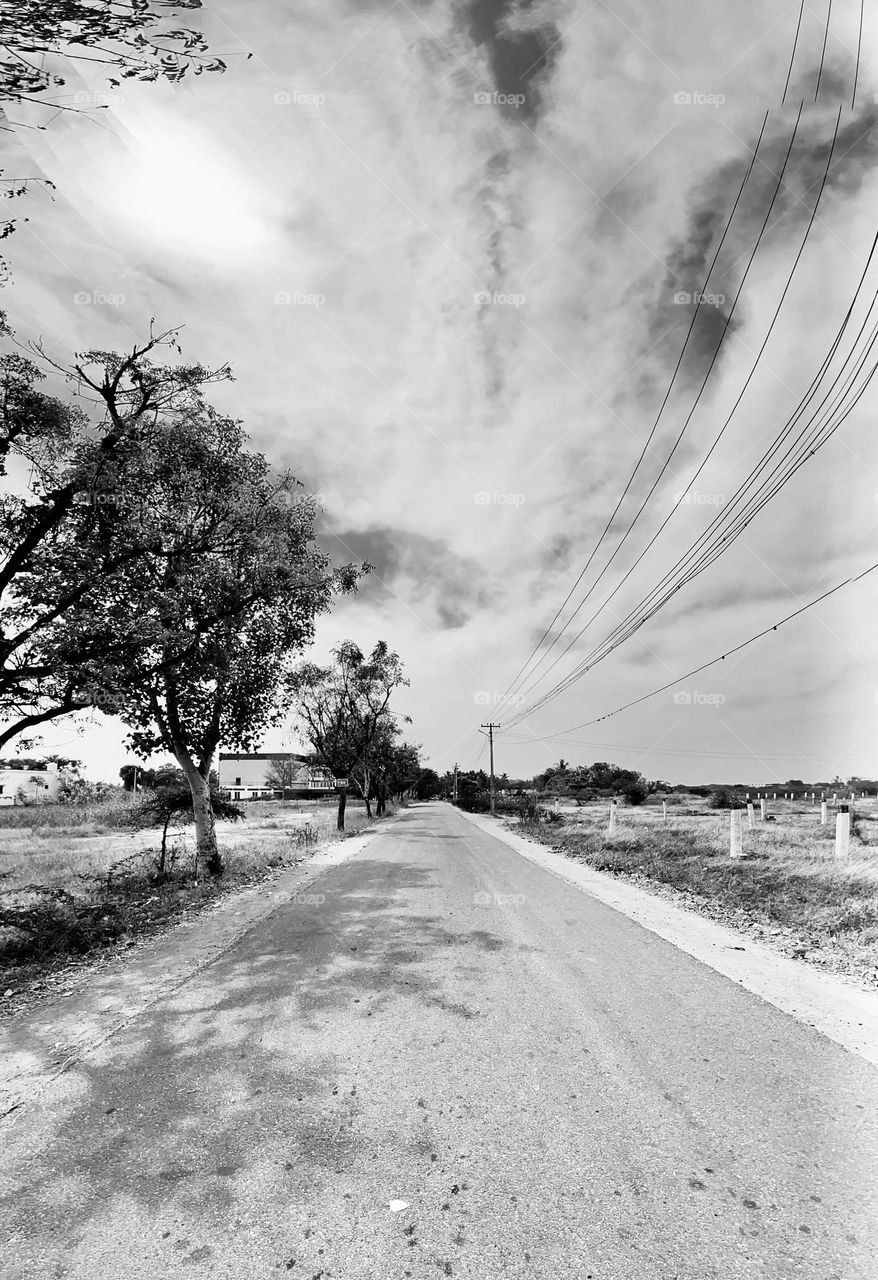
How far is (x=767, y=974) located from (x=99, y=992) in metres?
6.76

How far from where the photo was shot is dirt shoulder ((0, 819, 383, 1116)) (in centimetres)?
445

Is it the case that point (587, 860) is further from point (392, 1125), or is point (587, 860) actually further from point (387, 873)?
point (392, 1125)

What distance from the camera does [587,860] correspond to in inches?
722

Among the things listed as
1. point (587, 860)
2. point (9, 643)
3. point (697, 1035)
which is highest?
point (9, 643)

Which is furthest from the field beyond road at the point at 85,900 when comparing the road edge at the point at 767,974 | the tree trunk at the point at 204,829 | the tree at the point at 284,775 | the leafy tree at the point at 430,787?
the leafy tree at the point at 430,787

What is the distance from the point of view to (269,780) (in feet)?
313

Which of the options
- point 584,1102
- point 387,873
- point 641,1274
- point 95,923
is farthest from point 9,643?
point 387,873

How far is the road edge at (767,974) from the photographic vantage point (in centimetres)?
516

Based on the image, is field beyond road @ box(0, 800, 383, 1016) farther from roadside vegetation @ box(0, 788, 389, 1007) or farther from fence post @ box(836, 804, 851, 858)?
fence post @ box(836, 804, 851, 858)

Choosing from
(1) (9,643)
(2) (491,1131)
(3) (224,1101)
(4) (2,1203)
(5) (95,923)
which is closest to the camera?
(4) (2,1203)

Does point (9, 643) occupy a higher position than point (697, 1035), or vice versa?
point (9, 643)

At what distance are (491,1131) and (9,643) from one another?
7167 mm

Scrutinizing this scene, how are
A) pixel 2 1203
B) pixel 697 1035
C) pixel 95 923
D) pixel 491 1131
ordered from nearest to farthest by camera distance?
1. pixel 2 1203
2. pixel 491 1131
3. pixel 697 1035
4. pixel 95 923

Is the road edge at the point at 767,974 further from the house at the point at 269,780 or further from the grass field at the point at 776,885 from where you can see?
the house at the point at 269,780
